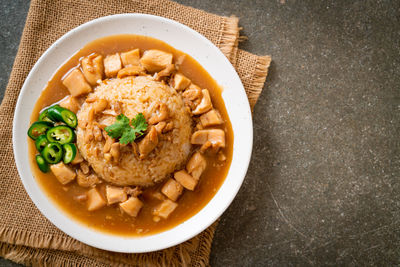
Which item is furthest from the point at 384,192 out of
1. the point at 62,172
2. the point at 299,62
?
the point at 62,172

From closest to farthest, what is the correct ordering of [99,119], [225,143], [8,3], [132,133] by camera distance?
1. [132,133]
2. [99,119]
3. [225,143]
4. [8,3]

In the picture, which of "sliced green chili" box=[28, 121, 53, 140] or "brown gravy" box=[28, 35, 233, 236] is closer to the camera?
"sliced green chili" box=[28, 121, 53, 140]

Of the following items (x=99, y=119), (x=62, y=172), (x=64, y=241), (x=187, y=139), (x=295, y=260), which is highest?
(x=99, y=119)

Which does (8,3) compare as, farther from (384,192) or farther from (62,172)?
(384,192)

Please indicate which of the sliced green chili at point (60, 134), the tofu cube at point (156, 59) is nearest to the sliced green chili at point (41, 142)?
the sliced green chili at point (60, 134)

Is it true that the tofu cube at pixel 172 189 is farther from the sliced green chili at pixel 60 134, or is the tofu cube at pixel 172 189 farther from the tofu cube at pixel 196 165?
the sliced green chili at pixel 60 134

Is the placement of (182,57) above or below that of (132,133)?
above

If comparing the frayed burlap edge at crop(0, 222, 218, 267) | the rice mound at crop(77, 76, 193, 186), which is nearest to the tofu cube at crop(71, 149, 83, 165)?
the rice mound at crop(77, 76, 193, 186)

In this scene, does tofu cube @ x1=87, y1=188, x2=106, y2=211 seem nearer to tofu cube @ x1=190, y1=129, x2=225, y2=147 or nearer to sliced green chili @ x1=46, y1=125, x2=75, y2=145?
sliced green chili @ x1=46, y1=125, x2=75, y2=145
